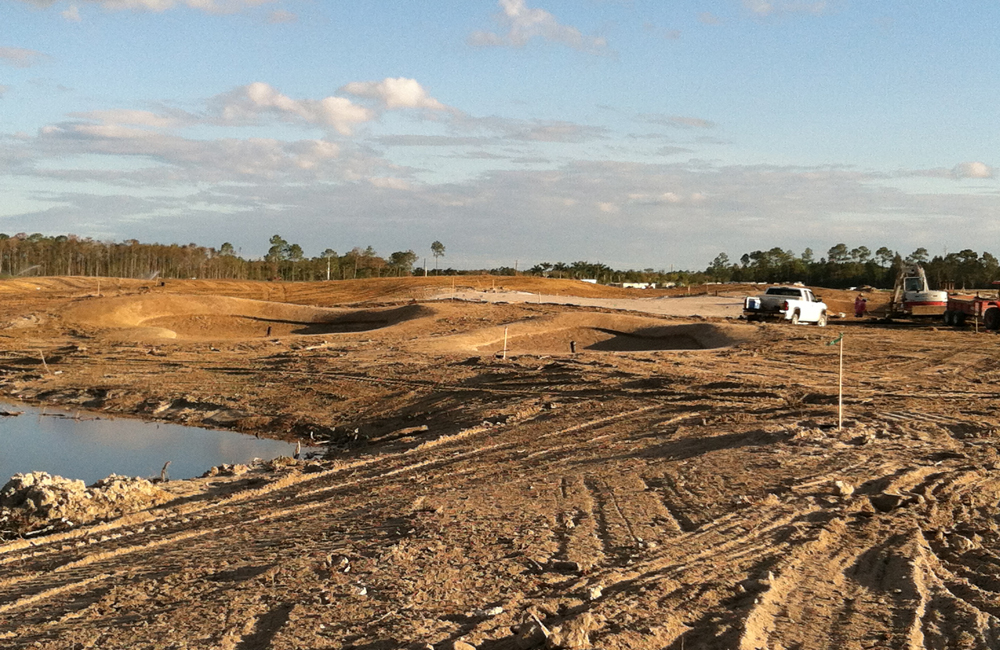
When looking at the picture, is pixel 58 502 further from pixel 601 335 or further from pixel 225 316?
pixel 225 316

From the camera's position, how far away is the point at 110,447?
1516 centimetres

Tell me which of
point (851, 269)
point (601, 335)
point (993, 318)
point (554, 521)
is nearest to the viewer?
point (554, 521)

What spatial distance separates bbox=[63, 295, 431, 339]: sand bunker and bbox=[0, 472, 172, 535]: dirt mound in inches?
850

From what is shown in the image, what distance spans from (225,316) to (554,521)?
90.6 ft

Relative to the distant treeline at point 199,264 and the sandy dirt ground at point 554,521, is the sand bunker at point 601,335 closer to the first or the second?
the sandy dirt ground at point 554,521

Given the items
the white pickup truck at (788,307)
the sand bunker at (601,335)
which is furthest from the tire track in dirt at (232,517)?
the white pickup truck at (788,307)

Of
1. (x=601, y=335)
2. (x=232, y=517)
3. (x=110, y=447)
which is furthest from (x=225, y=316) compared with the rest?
(x=232, y=517)

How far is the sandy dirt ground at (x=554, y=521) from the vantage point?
213 inches

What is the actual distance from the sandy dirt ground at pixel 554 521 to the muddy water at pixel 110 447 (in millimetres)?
799

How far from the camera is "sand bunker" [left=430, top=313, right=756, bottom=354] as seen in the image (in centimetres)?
2539

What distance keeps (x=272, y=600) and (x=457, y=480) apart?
3.99 metres

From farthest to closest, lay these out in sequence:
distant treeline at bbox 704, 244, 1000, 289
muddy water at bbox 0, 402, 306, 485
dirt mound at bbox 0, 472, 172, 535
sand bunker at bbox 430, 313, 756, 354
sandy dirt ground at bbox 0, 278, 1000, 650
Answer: distant treeline at bbox 704, 244, 1000, 289
sand bunker at bbox 430, 313, 756, 354
muddy water at bbox 0, 402, 306, 485
dirt mound at bbox 0, 472, 172, 535
sandy dirt ground at bbox 0, 278, 1000, 650

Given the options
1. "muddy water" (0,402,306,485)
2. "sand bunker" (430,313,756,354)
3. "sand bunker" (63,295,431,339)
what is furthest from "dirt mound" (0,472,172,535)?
"sand bunker" (63,295,431,339)

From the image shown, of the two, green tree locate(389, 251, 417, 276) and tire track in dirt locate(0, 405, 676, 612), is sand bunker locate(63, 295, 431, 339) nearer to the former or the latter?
tire track in dirt locate(0, 405, 676, 612)
